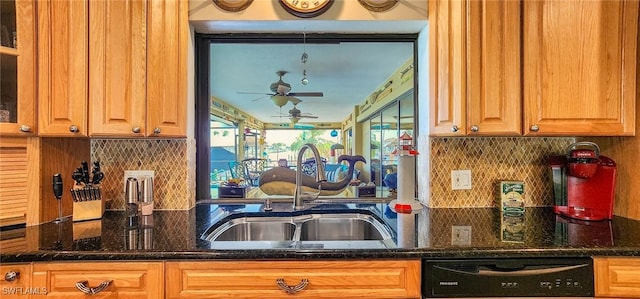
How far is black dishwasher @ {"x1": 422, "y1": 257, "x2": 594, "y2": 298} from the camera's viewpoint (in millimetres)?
1098

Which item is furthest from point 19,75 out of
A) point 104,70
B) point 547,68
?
point 547,68

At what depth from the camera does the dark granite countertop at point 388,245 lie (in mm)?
1105

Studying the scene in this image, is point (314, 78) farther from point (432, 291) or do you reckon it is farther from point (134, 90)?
point (432, 291)

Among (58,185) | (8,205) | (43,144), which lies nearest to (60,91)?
(43,144)

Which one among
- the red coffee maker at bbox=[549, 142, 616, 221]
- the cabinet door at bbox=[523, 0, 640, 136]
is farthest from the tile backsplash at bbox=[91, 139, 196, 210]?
the red coffee maker at bbox=[549, 142, 616, 221]

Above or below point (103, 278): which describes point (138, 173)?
above

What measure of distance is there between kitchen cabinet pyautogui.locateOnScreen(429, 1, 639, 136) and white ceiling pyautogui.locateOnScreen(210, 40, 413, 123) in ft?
1.93

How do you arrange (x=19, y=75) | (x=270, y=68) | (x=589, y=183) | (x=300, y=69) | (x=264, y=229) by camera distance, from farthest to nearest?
(x=270, y=68)
(x=300, y=69)
(x=264, y=229)
(x=589, y=183)
(x=19, y=75)

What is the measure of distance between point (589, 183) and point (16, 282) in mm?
2463

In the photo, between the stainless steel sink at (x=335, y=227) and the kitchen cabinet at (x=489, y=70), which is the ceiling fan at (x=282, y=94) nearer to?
the stainless steel sink at (x=335, y=227)

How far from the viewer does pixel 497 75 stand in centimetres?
148

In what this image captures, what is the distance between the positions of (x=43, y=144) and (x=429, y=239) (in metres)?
1.85

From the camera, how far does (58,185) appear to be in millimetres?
1486

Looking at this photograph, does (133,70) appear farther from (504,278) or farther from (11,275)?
(504,278)
